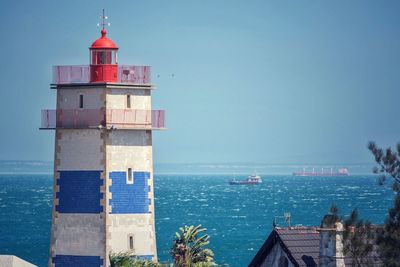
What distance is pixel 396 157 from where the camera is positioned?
28875 millimetres

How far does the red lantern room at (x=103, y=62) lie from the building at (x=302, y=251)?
10079 millimetres

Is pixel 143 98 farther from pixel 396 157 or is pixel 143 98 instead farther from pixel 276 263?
pixel 396 157

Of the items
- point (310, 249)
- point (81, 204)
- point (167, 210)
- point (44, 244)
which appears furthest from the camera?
point (167, 210)

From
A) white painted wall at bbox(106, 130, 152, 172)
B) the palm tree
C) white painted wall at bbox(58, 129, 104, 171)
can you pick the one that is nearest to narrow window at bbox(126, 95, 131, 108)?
white painted wall at bbox(106, 130, 152, 172)

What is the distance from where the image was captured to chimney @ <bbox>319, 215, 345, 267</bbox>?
30.3 metres

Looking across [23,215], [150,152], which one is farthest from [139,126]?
[23,215]

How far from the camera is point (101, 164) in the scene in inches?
1667

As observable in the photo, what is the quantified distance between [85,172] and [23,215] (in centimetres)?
13420

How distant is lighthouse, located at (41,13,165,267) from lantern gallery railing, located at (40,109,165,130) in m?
0.03

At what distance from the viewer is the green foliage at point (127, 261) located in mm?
40719

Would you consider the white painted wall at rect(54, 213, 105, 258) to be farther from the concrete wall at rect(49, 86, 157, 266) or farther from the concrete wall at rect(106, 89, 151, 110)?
the concrete wall at rect(106, 89, 151, 110)

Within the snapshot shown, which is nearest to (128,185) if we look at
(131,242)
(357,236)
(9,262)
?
(131,242)

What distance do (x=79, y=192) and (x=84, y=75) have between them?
13.0 feet

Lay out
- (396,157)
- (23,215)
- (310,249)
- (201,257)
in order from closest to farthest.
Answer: (396,157) → (310,249) → (201,257) → (23,215)
